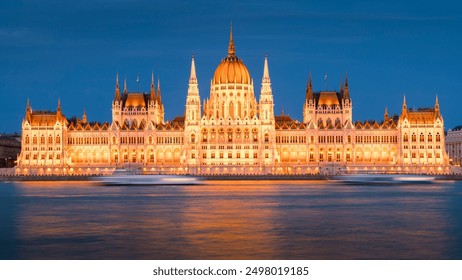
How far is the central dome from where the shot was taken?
158375 millimetres

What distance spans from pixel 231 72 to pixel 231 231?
122m

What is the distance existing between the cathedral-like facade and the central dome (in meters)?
0.24

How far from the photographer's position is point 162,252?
30859 millimetres

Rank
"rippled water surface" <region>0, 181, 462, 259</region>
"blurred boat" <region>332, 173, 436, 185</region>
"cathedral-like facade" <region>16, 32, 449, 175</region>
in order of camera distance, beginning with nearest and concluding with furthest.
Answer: "rippled water surface" <region>0, 181, 462, 259</region>
"blurred boat" <region>332, 173, 436, 185</region>
"cathedral-like facade" <region>16, 32, 449, 175</region>

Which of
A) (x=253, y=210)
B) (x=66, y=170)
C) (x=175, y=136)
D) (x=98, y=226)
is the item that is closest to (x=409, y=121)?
(x=175, y=136)

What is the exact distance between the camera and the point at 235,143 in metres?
152

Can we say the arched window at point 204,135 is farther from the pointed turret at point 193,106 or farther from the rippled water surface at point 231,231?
the rippled water surface at point 231,231

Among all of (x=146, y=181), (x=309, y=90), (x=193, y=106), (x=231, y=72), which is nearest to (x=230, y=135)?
(x=193, y=106)

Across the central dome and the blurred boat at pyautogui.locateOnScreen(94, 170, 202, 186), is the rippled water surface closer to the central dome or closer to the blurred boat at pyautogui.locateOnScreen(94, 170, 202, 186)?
the blurred boat at pyautogui.locateOnScreen(94, 170, 202, 186)

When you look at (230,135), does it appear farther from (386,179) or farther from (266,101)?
(386,179)

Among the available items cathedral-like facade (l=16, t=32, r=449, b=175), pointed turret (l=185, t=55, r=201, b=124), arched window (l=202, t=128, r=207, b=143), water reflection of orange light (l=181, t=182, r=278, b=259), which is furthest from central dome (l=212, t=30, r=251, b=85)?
water reflection of orange light (l=181, t=182, r=278, b=259)

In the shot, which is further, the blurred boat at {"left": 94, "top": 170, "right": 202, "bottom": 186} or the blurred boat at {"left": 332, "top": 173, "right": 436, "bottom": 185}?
the blurred boat at {"left": 332, "top": 173, "right": 436, "bottom": 185}

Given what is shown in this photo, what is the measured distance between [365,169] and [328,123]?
16.8 m

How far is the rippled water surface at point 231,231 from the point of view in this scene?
30.8 m
